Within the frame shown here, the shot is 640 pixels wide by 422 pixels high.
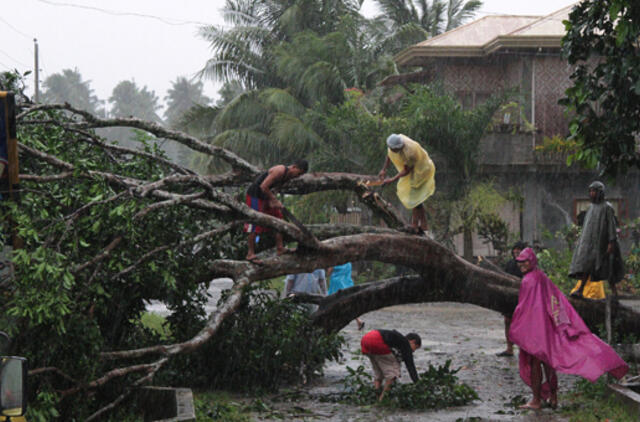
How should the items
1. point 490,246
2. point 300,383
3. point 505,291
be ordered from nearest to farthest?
point 300,383, point 505,291, point 490,246

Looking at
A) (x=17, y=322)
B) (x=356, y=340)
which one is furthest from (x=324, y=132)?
(x=17, y=322)

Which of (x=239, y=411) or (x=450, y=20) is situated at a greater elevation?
(x=450, y=20)

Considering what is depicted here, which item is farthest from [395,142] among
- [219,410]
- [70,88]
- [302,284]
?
[70,88]

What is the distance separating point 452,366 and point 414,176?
2870 mm

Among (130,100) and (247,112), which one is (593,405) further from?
(130,100)

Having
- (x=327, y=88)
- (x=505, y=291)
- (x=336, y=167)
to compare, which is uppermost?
(x=327, y=88)

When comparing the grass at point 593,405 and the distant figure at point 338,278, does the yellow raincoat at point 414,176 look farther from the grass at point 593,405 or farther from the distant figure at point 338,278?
the distant figure at point 338,278

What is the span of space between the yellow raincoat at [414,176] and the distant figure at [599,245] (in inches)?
83.7

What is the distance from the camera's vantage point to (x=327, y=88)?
98.4ft

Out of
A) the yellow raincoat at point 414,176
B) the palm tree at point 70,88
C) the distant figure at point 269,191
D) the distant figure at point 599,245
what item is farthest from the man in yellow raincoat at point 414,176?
the palm tree at point 70,88

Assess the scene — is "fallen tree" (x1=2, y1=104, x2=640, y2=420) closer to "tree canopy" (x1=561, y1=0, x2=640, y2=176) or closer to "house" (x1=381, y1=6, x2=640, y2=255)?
"tree canopy" (x1=561, y1=0, x2=640, y2=176)

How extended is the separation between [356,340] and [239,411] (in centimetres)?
547

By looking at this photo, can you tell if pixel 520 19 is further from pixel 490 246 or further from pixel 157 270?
pixel 157 270

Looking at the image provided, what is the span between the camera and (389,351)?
970 cm
